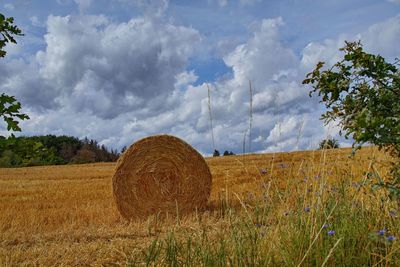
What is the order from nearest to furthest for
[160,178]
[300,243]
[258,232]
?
[300,243]
[258,232]
[160,178]

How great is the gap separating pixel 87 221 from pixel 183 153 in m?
2.08

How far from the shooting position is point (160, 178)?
29.6ft

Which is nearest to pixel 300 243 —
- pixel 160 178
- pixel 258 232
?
pixel 258 232

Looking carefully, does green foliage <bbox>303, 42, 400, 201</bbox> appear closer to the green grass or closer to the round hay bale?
the green grass

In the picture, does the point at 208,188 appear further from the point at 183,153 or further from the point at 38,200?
the point at 38,200

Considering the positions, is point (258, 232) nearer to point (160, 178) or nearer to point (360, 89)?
point (360, 89)

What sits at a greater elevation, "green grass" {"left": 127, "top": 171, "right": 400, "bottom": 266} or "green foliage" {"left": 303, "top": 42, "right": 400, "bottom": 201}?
"green foliage" {"left": 303, "top": 42, "right": 400, "bottom": 201}

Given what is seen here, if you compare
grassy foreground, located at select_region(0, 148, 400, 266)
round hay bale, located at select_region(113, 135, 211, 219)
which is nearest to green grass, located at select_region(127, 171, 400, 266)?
grassy foreground, located at select_region(0, 148, 400, 266)

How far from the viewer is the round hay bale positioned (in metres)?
8.84

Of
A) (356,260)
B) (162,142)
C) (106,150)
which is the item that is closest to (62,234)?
(162,142)

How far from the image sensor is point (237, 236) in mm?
3371

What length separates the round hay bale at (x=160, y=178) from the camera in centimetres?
884

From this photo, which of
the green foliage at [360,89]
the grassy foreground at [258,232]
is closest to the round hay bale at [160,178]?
the grassy foreground at [258,232]

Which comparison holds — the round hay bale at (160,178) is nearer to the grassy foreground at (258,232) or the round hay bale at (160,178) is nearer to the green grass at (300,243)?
the grassy foreground at (258,232)
